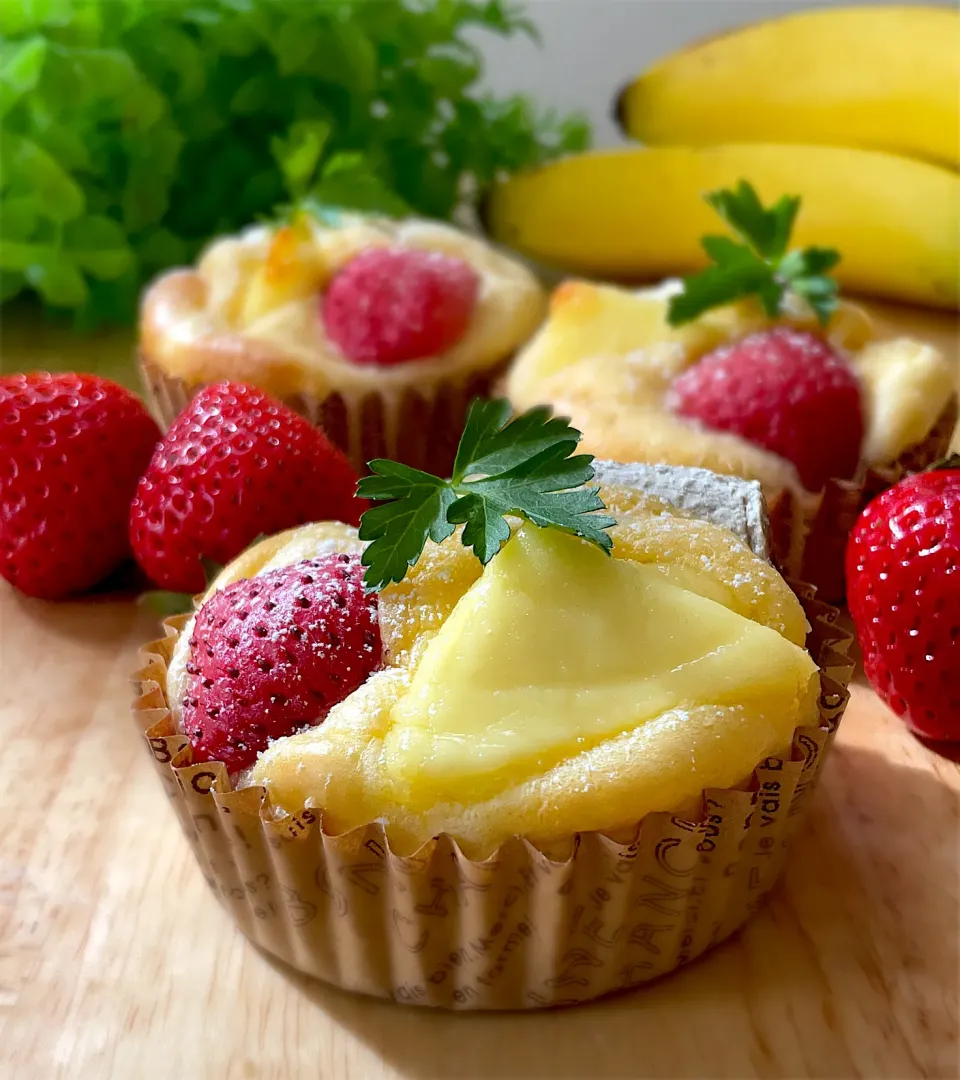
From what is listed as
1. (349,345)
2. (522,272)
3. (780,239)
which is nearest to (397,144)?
(522,272)

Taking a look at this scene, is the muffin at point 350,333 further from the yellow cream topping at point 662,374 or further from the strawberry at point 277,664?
the strawberry at point 277,664

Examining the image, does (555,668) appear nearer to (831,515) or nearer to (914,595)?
(914,595)

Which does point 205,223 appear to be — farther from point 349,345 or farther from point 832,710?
point 832,710

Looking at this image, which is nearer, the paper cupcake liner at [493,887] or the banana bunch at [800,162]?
the paper cupcake liner at [493,887]

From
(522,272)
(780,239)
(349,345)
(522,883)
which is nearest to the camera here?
(522,883)

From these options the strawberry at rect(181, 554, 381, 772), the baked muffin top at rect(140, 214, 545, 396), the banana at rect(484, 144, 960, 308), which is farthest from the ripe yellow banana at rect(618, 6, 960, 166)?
the strawberry at rect(181, 554, 381, 772)

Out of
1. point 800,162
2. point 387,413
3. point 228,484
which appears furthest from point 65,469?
point 800,162

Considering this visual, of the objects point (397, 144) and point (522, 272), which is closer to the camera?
point (522, 272)

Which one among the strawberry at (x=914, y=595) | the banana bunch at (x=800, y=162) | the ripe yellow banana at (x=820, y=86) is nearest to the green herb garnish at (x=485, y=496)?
the strawberry at (x=914, y=595)
